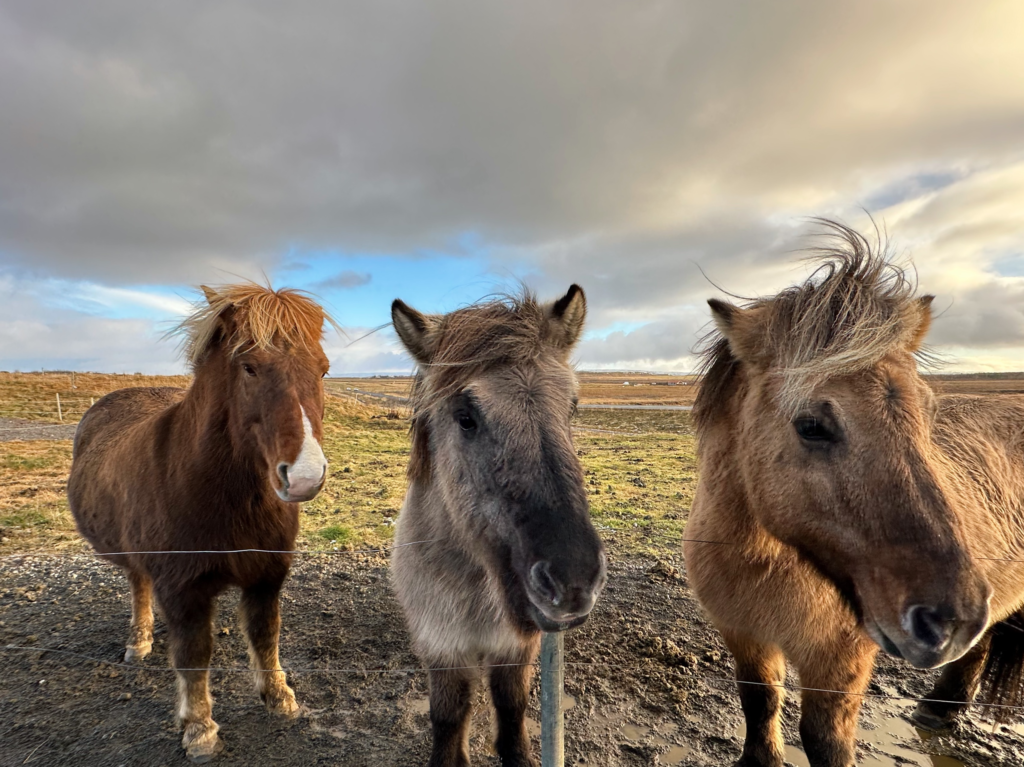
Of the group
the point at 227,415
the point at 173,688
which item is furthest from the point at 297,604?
the point at 227,415

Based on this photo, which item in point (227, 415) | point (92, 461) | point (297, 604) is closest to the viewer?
point (227, 415)

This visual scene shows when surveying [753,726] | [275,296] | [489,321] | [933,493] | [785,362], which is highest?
[275,296]

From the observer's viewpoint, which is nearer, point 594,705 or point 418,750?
point 418,750

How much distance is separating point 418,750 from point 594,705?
142 centimetres

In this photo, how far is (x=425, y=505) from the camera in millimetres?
2795

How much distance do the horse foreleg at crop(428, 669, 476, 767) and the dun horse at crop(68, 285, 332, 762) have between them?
1.40 meters

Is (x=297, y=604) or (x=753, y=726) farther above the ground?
(x=753, y=726)

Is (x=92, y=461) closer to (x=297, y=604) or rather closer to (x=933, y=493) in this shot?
(x=297, y=604)

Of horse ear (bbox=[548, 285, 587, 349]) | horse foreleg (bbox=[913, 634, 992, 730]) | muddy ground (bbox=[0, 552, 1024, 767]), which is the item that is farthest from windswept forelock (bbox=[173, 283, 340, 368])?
horse foreleg (bbox=[913, 634, 992, 730])

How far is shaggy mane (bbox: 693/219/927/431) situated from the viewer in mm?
2100

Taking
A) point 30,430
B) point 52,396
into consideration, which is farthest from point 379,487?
point 52,396

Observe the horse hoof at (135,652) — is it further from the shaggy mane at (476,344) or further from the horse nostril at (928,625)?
the horse nostril at (928,625)

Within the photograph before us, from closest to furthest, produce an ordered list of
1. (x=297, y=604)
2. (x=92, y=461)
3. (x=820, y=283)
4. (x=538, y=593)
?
(x=538, y=593), (x=820, y=283), (x=92, y=461), (x=297, y=604)

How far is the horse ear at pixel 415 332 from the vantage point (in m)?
2.53
